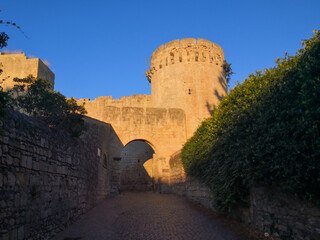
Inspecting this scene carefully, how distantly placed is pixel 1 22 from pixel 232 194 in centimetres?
682

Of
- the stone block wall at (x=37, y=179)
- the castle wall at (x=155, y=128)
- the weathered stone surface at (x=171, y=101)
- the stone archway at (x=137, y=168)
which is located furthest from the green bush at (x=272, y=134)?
the stone archway at (x=137, y=168)

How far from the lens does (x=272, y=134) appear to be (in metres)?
5.95

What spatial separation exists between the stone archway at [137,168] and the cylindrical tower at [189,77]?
4229 millimetres

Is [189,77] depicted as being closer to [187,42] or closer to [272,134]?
[187,42]

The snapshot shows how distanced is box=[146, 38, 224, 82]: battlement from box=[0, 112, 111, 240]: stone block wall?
47.0ft

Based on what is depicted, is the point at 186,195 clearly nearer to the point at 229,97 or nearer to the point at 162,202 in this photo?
the point at 162,202

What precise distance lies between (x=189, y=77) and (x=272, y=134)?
15.5 metres

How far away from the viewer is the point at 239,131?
759 cm

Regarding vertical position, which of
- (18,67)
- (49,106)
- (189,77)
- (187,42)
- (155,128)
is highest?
(187,42)

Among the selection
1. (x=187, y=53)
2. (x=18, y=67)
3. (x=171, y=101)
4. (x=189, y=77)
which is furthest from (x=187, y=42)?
(x=18, y=67)

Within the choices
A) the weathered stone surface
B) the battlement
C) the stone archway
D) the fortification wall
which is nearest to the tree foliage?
the weathered stone surface

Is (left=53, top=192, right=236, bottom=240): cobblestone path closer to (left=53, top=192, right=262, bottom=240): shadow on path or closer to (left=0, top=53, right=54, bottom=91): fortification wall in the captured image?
(left=53, top=192, right=262, bottom=240): shadow on path

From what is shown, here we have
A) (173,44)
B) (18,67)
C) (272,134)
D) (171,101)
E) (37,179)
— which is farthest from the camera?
(173,44)

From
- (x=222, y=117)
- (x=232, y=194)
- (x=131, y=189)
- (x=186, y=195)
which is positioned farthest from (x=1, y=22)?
(x=131, y=189)
